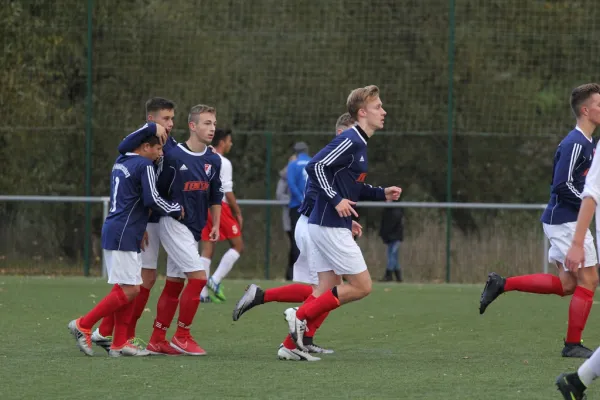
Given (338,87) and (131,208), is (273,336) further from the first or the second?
(338,87)

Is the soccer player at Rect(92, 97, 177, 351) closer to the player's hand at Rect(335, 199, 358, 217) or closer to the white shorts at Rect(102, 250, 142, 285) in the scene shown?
the white shorts at Rect(102, 250, 142, 285)

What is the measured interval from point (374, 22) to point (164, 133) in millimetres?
11185

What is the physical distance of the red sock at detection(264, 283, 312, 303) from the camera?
31.3ft

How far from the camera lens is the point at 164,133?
28.7 feet

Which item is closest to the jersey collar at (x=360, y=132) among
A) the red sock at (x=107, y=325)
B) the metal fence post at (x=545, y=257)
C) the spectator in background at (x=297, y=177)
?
the red sock at (x=107, y=325)

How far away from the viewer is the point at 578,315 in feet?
28.8

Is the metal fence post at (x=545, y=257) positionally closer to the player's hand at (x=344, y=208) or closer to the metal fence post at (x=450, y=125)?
the metal fence post at (x=450, y=125)

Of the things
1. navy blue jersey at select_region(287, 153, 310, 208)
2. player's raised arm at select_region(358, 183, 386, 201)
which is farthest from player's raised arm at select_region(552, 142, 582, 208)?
navy blue jersey at select_region(287, 153, 310, 208)

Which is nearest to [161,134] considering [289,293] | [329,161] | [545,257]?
[329,161]

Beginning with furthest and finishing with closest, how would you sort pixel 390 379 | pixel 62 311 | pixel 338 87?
pixel 338 87
pixel 62 311
pixel 390 379

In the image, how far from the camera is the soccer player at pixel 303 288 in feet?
30.1

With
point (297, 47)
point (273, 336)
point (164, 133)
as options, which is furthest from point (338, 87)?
point (164, 133)

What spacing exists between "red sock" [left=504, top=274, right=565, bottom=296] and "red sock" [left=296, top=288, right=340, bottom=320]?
1415 millimetres

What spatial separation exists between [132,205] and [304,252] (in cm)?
180
